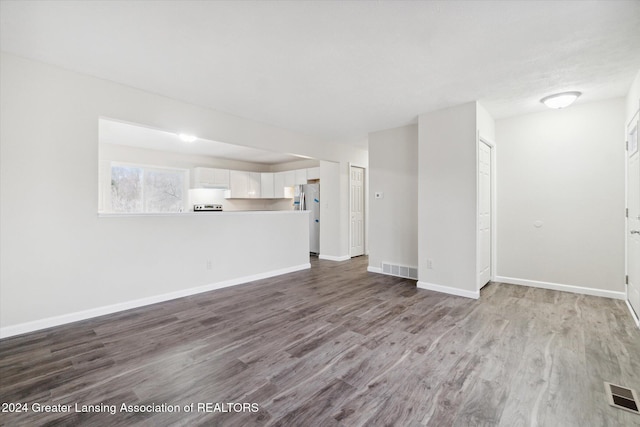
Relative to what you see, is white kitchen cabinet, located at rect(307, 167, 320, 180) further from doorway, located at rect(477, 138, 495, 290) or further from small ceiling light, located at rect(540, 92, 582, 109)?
small ceiling light, located at rect(540, 92, 582, 109)

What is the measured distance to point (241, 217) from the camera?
446 centimetres

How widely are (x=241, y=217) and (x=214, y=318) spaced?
1.85 meters

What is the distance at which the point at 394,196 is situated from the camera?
15.9 ft

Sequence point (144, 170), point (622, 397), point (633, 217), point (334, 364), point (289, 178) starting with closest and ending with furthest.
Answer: point (622, 397), point (334, 364), point (633, 217), point (144, 170), point (289, 178)

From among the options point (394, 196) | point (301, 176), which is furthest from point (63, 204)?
point (301, 176)

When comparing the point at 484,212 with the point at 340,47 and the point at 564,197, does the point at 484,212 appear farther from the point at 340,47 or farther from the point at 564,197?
the point at 340,47

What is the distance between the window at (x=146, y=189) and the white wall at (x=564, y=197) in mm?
6923

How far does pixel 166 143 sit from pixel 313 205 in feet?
11.6

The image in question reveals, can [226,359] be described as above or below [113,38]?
below

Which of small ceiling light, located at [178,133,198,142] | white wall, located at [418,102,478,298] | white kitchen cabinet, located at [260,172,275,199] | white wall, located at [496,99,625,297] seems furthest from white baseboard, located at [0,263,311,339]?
white wall, located at [496,99,625,297]

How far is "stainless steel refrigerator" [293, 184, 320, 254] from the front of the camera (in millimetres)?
6938

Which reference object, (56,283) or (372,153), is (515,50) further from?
(56,283)

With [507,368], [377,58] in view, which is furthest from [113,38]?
[507,368]

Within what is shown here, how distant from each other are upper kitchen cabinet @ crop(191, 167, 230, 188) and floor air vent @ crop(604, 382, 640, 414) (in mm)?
7226
